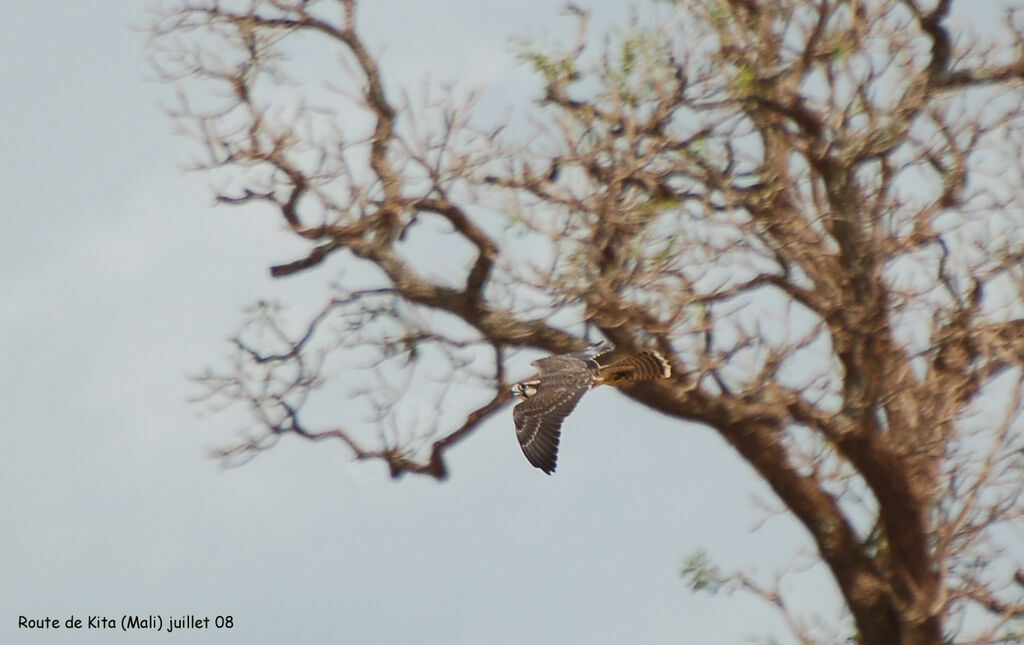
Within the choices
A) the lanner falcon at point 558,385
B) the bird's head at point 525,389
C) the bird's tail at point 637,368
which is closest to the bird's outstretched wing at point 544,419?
the lanner falcon at point 558,385

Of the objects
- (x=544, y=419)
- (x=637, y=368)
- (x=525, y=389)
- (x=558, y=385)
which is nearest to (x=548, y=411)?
(x=544, y=419)

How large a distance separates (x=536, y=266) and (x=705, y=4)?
2.94 metres

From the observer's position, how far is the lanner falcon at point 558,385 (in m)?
10.6

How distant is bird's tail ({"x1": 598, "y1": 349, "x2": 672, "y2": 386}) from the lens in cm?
1108

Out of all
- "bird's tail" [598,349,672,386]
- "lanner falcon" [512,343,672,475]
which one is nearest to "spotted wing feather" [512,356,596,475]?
"lanner falcon" [512,343,672,475]

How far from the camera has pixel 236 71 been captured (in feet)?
41.4

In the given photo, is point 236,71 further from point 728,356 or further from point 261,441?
point 728,356

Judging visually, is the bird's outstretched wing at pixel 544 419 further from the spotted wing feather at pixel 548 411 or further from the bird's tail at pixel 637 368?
the bird's tail at pixel 637 368

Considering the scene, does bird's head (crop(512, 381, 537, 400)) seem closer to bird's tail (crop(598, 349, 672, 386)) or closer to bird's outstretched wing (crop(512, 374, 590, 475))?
bird's outstretched wing (crop(512, 374, 590, 475))

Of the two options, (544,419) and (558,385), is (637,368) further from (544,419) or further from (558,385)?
(544,419)

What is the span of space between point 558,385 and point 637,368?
653 millimetres

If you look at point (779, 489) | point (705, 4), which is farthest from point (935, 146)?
point (779, 489)

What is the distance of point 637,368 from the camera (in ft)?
36.7

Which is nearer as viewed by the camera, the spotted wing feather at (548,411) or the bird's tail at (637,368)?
the spotted wing feather at (548,411)
